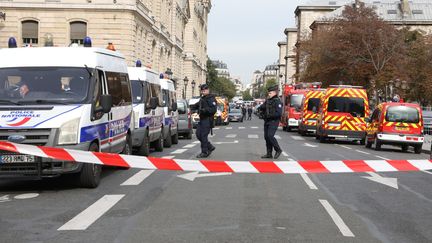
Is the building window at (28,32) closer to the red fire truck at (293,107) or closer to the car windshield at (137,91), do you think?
the red fire truck at (293,107)

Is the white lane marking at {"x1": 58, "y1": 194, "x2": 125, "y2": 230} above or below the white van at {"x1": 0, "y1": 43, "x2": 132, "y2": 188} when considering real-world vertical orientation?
below

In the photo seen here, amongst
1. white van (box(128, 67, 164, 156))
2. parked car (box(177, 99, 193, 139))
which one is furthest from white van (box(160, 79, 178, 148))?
parked car (box(177, 99, 193, 139))

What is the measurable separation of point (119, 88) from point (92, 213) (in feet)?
15.7

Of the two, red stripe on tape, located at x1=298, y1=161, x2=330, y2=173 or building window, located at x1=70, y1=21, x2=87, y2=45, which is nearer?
red stripe on tape, located at x1=298, y1=161, x2=330, y2=173

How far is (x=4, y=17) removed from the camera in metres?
44.0

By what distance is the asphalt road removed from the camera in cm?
652

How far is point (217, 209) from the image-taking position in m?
8.02

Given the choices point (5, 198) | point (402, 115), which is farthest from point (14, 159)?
point (402, 115)

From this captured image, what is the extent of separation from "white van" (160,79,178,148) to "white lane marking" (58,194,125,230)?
10242mm

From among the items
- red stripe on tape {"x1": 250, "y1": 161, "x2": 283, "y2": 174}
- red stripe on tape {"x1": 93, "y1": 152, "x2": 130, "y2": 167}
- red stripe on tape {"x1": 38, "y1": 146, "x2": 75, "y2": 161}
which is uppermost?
red stripe on tape {"x1": 38, "y1": 146, "x2": 75, "y2": 161}

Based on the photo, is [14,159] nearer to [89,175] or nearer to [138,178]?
[89,175]

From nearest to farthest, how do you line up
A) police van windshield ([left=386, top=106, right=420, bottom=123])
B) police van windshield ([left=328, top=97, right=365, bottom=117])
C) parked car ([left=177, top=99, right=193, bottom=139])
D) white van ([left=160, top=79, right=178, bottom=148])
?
white van ([left=160, top=79, right=178, bottom=148]) < police van windshield ([left=386, top=106, right=420, bottom=123]) < police van windshield ([left=328, top=97, right=365, bottom=117]) < parked car ([left=177, top=99, right=193, bottom=139])

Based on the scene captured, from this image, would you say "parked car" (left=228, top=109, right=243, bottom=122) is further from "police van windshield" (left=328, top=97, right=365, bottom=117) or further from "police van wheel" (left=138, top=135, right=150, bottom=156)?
"police van wheel" (left=138, top=135, right=150, bottom=156)

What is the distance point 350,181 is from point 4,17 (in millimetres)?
38485
